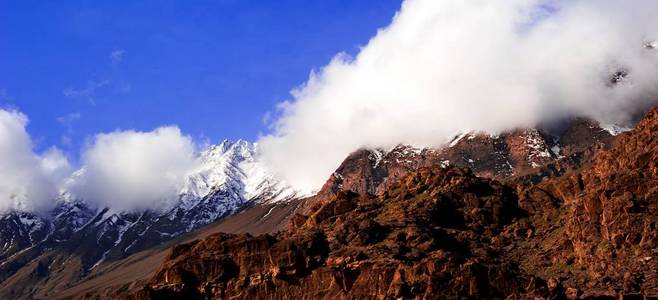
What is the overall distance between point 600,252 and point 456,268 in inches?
1017

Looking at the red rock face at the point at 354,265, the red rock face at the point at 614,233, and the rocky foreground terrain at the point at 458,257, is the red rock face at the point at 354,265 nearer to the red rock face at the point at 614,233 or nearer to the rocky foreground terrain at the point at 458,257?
the rocky foreground terrain at the point at 458,257

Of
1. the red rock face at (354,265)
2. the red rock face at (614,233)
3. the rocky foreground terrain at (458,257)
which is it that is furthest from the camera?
the red rock face at (354,265)

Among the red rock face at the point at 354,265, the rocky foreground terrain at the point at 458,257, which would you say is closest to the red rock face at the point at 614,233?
the rocky foreground terrain at the point at 458,257

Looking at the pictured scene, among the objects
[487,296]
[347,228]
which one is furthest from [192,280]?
[487,296]

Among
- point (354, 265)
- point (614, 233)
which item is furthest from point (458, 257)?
point (614, 233)

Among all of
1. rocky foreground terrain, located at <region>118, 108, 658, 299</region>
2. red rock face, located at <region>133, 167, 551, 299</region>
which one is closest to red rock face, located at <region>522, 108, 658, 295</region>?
rocky foreground terrain, located at <region>118, 108, 658, 299</region>

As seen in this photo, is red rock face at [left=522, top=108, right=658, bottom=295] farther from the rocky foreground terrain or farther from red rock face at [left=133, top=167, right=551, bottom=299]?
red rock face at [left=133, top=167, right=551, bottom=299]

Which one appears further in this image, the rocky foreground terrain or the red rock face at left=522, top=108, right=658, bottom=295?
the rocky foreground terrain

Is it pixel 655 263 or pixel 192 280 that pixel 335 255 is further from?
pixel 655 263

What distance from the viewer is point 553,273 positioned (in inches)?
6816

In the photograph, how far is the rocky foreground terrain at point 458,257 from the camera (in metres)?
164

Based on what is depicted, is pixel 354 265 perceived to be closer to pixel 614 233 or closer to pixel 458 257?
pixel 458 257

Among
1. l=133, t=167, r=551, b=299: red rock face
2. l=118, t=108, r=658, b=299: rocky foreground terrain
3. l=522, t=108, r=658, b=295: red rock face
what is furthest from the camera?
l=133, t=167, r=551, b=299: red rock face

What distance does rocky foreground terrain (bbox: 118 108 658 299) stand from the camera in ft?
538
